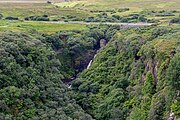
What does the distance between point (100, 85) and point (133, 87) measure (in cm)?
1179

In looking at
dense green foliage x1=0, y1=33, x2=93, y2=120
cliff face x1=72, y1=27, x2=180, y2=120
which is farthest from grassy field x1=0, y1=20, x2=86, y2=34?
dense green foliage x1=0, y1=33, x2=93, y2=120

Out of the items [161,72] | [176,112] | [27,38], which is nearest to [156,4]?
[27,38]

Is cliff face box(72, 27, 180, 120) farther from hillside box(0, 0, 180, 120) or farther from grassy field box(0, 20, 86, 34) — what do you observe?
grassy field box(0, 20, 86, 34)

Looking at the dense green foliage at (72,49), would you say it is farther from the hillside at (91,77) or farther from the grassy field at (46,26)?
the grassy field at (46,26)

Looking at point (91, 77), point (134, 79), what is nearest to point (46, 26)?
point (91, 77)

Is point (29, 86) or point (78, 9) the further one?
point (78, 9)

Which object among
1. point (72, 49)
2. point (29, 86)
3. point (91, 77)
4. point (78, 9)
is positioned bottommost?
point (91, 77)

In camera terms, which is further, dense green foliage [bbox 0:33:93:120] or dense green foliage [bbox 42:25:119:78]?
dense green foliage [bbox 42:25:119:78]

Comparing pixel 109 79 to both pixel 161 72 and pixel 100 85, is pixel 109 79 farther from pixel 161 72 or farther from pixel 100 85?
pixel 161 72

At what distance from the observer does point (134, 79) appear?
71875 millimetres

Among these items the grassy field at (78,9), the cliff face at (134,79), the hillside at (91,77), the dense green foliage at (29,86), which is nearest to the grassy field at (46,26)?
the grassy field at (78,9)

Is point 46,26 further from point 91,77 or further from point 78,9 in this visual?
point 78,9

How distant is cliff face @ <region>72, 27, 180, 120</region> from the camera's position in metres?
55.3

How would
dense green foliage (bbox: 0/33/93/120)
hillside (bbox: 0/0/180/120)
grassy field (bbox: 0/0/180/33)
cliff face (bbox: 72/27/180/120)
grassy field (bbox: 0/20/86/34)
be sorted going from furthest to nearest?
grassy field (bbox: 0/0/180/33) → grassy field (bbox: 0/20/86/34) → dense green foliage (bbox: 0/33/93/120) → hillside (bbox: 0/0/180/120) → cliff face (bbox: 72/27/180/120)
